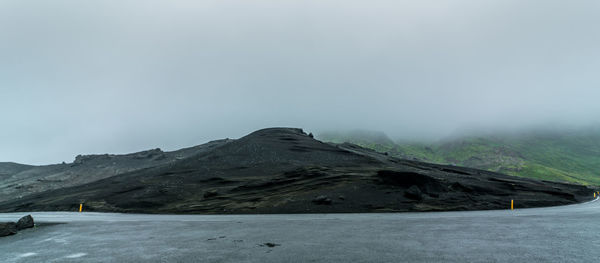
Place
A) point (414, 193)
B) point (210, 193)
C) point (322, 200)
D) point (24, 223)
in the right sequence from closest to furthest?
1. point (24, 223)
2. point (322, 200)
3. point (414, 193)
4. point (210, 193)

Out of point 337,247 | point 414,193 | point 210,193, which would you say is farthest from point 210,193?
point 337,247

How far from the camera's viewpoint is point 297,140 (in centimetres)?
10594

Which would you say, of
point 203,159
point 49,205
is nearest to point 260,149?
point 203,159

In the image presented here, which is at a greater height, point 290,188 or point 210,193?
point 290,188

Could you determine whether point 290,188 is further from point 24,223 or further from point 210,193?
point 24,223

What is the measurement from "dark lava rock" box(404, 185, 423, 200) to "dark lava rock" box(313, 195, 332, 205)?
11826 millimetres

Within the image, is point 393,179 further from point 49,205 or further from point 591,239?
point 49,205

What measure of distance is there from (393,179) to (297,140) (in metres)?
55.5

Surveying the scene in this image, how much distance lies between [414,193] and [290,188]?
21.4 m

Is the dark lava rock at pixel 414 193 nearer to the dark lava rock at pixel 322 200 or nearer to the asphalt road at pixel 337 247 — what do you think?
the dark lava rock at pixel 322 200

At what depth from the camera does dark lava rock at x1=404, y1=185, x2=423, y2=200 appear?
47.0m

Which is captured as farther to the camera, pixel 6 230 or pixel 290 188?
pixel 290 188

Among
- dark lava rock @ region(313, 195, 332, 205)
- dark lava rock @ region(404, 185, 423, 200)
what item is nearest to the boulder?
dark lava rock @ region(313, 195, 332, 205)

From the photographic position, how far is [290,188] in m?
59.0
